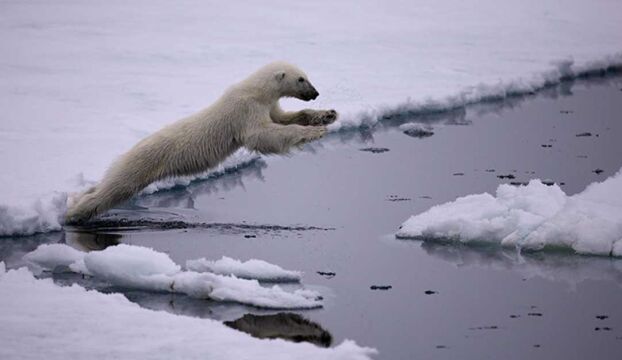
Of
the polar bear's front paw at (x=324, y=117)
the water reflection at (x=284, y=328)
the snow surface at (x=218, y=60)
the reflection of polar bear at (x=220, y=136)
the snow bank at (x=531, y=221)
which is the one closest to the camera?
the water reflection at (x=284, y=328)

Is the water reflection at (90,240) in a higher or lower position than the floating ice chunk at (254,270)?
higher

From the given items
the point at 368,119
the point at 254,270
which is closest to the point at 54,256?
the point at 254,270

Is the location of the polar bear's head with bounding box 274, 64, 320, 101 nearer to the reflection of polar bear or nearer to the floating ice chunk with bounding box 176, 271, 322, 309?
the reflection of polar bear

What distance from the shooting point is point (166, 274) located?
630 centimetres

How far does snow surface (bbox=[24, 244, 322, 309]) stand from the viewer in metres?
6.04

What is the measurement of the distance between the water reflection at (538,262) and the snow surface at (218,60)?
2.64m

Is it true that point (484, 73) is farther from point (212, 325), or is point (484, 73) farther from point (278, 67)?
point (212, 325)

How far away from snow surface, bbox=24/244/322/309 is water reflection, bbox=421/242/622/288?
1198 millimetres

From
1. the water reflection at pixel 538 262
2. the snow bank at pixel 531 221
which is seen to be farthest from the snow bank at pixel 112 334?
the snow bank at pixel 531 221

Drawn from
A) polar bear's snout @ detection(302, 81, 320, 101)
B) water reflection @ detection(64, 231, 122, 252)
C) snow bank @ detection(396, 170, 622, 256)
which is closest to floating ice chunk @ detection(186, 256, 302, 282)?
water reflection @ detection(64, 231, 122, 252)

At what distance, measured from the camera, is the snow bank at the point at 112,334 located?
522cm

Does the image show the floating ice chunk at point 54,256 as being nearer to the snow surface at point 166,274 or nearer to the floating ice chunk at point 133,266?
the snow surface at point 166,274

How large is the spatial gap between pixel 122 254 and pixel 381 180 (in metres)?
3.05

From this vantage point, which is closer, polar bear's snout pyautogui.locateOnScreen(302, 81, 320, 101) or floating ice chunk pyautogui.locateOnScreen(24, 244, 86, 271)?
floating ice chunk pyautogui.locateOnScreen(24, 244, 86, 271)
